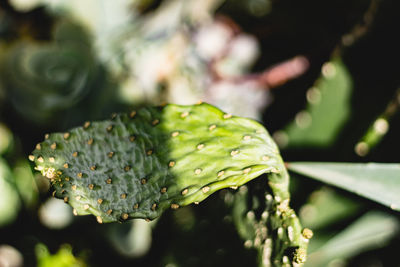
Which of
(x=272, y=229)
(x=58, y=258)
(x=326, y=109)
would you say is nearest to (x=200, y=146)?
(x=272, y=229)

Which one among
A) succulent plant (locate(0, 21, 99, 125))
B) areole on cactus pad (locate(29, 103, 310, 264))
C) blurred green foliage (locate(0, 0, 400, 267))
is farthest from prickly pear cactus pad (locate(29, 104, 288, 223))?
succulent plant (locate(0, 21, 99, 125))

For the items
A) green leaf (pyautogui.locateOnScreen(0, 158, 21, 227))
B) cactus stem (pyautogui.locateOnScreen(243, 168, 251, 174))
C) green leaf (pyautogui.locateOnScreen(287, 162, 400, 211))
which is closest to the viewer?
cactus stem (pyautogui.locateOnScreen(243, 168, 251, 174))

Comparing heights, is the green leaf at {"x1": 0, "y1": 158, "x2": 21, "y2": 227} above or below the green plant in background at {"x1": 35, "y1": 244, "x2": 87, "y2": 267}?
above

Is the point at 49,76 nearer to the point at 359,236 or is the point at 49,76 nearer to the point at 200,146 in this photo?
the point at 200,146

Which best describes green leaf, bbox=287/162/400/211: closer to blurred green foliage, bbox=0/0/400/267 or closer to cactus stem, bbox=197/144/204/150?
blurred green foliage, bbox=0/0/400/267

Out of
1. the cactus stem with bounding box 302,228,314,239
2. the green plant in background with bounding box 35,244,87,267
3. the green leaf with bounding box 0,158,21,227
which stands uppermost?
the cactus stem with bounding box 302,228,314,239

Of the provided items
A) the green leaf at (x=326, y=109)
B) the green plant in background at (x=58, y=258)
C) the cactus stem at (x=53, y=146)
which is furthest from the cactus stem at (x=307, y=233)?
the green plant in background at (x=58, y=258)

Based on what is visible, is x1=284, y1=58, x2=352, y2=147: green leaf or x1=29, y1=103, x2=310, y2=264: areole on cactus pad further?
x1=284, y1=58, x2=352, y2=147: green leaf
